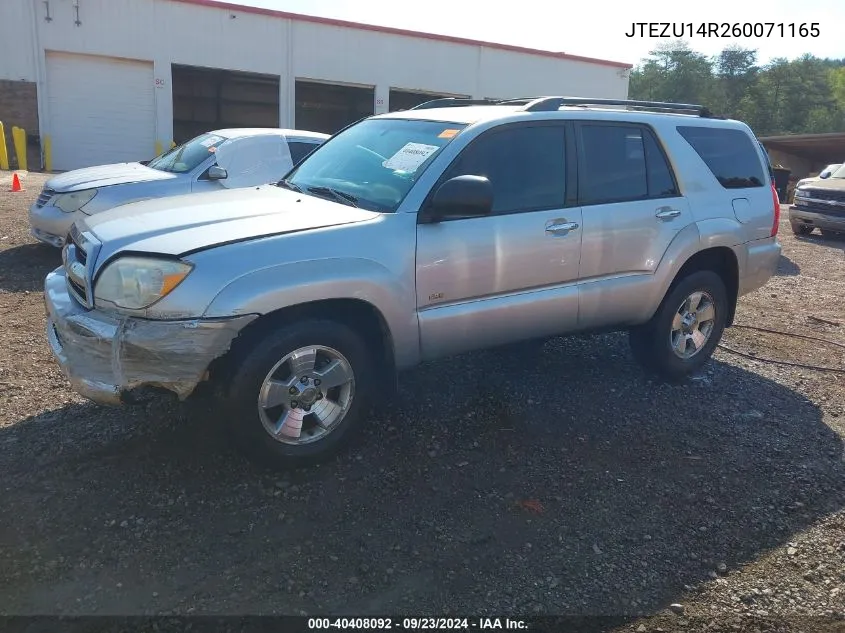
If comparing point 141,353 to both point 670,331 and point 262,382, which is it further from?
point 670,331

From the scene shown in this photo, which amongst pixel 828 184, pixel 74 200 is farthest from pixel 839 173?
pixel 74 200

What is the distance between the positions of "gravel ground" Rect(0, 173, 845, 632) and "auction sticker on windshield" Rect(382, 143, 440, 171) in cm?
149

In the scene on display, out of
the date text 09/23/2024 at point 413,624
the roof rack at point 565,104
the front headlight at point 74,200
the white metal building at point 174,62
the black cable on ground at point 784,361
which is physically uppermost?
the white metal building at point 174,62

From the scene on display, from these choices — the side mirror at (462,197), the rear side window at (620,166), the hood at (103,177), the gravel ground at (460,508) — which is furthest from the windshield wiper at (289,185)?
the hood at (103,177)

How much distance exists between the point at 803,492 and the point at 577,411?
1.34 meters

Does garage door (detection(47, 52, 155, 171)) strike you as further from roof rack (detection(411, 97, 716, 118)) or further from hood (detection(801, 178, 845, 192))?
roof rack (detection(411, 97, 716, 118))

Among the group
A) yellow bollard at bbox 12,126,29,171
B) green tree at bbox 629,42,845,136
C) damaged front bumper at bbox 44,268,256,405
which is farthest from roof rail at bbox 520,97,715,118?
green tree at bbox 629,42,845,136

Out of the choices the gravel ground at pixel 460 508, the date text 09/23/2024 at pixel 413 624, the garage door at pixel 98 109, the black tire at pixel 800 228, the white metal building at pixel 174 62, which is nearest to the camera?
the date text 09/23/2024 at pixel 413 624

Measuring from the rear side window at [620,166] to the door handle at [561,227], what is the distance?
9.0 inches

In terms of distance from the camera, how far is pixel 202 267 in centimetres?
321

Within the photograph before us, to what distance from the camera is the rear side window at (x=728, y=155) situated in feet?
17.1

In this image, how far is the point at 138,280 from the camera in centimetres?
327

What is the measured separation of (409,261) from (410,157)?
761 millimetres

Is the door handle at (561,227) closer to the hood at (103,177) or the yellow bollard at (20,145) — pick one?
the hood at (103,177)
